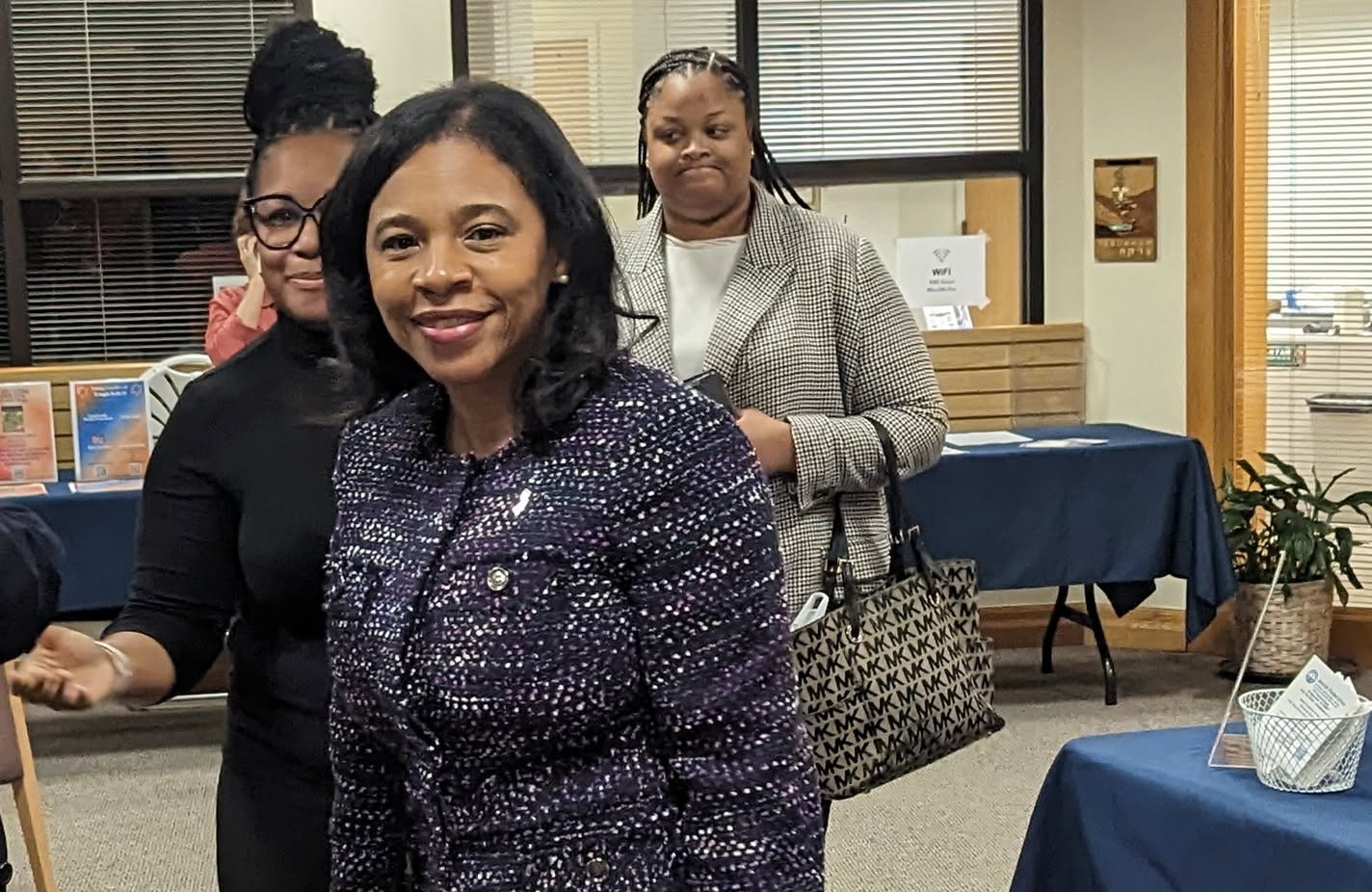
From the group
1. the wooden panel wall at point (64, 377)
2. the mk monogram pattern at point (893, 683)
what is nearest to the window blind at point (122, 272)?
the wooden panel wall at point (64, 377)

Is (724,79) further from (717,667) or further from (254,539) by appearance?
(717,667)

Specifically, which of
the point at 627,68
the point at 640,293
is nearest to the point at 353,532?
the point at 640,293

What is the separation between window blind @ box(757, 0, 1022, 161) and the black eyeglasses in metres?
4.25

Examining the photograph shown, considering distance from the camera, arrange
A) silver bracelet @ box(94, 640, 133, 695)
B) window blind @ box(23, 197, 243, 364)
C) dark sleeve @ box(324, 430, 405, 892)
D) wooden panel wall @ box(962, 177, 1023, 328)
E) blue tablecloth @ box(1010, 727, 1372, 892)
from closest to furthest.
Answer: dark sleeve @ box(324, 430, 405, 892) → silver bracelet @ box(94, 640, 133, 695) → blue tablecloth @ box(1010, 727, 1372, 892) → window blind @ box(23, 197, 243, 364) → wooden panel wall @ box(962, 177, 1023, 328)

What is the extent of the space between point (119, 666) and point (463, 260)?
532 millimetres

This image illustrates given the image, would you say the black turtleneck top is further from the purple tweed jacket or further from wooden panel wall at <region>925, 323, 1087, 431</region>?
wooden panel wall at <region>925, 323, 1087, 431</region>

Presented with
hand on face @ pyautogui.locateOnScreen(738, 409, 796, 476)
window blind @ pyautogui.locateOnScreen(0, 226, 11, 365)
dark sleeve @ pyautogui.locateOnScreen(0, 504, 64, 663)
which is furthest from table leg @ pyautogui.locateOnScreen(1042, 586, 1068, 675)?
dark sleeve @ pyautogui.locateOnScreen(0, 504, 64, 663)

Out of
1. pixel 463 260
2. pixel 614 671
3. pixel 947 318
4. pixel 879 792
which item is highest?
pixel 463 260

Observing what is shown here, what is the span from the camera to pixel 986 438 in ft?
17.4

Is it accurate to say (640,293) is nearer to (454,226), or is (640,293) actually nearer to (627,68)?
(454,226)

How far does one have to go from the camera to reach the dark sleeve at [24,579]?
126 centimetres

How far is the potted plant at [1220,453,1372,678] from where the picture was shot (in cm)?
503

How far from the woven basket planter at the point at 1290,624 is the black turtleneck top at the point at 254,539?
3942 millimetres

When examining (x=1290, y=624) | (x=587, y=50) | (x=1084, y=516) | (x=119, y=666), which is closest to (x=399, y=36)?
(x=587, y=50)
